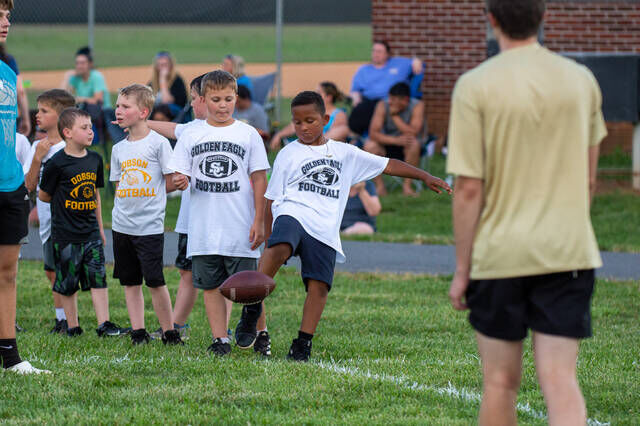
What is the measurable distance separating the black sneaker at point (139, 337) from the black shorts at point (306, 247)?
1199mm

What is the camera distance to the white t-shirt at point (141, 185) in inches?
→ 259

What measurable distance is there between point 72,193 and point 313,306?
198 cm

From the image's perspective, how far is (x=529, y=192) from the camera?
3.64m

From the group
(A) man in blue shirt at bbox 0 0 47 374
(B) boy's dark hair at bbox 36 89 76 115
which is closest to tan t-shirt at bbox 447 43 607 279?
(A) man in blue shirt at bbox 0 0 47 374

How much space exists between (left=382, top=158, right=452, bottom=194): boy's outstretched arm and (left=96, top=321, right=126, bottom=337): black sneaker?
2282 millimetres

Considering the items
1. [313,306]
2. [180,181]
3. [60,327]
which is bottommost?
[60,327]

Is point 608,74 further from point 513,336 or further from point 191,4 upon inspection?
point 513,336

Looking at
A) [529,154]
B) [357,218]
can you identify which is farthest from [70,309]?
[357,218]

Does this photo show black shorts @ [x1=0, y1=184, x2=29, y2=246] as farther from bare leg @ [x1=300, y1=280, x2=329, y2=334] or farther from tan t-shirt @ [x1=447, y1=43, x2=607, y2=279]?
tan t-shirt @ [x1=447, y1=43, x2=607, y2=279]

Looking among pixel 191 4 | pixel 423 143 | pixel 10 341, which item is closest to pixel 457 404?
pixel 10 341

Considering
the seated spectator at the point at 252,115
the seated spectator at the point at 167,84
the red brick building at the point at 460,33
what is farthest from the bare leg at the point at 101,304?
the red brick building at the point at 460,33

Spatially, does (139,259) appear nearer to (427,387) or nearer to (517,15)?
(427,387)

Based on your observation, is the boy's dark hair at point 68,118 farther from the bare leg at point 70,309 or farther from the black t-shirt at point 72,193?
the bare leg at point 70,309

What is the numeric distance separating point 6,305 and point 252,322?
4.92 ft
